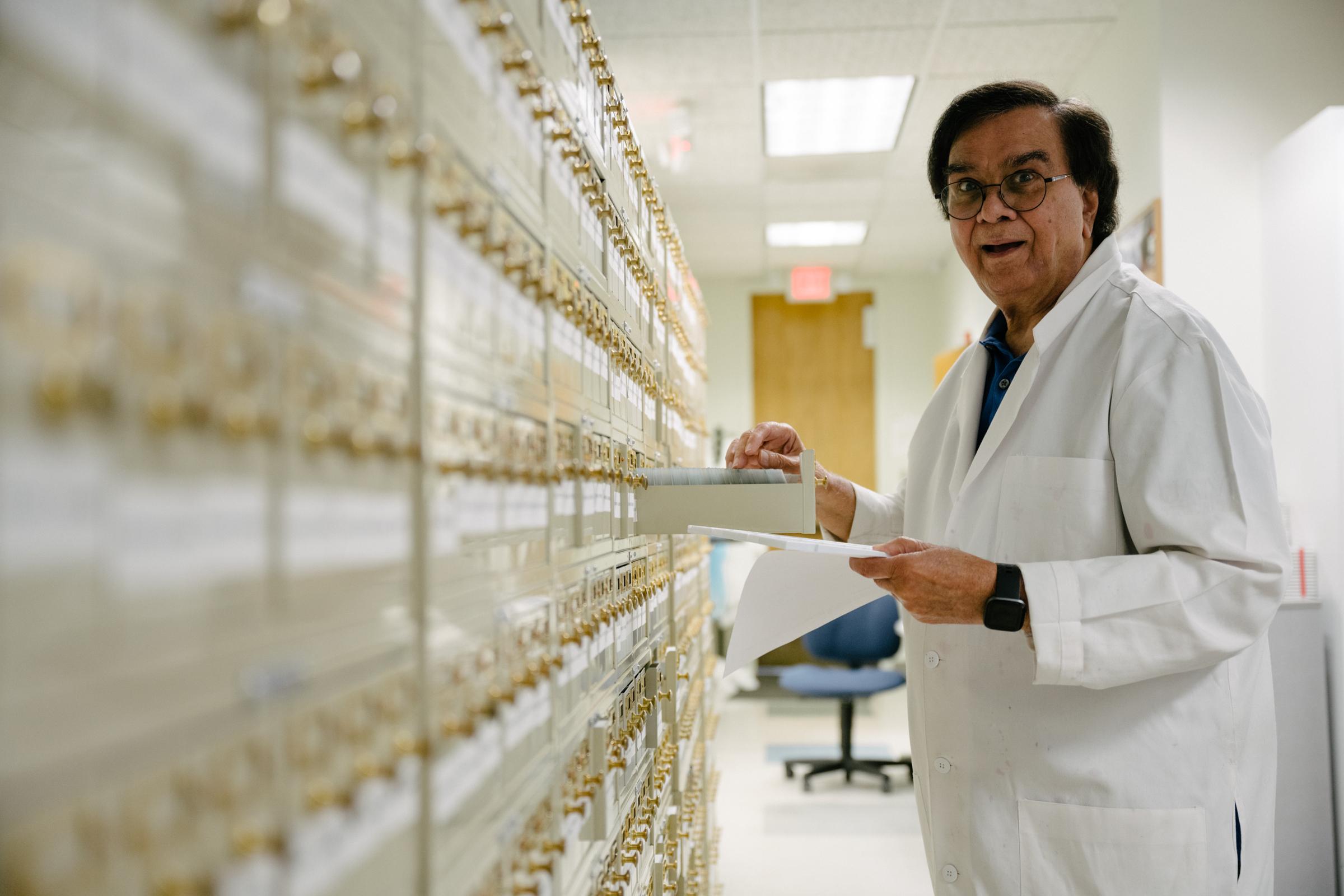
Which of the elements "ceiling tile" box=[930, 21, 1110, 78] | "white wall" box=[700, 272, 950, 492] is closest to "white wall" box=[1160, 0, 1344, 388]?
"ceiling tile" box=[930, 21, 1110, 78]

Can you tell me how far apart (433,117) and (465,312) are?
0.13 meters

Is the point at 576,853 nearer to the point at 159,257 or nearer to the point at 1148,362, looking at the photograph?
the point at 159,257

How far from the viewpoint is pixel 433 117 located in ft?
2.08

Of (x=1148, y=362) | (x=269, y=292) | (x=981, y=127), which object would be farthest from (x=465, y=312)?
(x=981, y=127)

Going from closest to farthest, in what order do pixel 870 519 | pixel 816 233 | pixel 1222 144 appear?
pixel 870 519, pixel 1222 144, pixel 816 233

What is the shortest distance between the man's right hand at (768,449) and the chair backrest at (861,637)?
9.27 feet

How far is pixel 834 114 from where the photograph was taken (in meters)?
3.95

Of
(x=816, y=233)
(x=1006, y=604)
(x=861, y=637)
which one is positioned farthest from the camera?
(x=816, y=233)

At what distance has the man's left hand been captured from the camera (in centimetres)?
114

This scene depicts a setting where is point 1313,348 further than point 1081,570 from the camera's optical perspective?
Yes

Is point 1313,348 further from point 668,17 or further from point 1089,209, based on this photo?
point 668,17

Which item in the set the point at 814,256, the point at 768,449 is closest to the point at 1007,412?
the point at 768,449

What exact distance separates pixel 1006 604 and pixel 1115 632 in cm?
14

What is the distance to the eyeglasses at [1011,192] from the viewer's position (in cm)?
143
